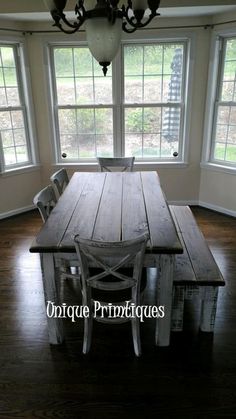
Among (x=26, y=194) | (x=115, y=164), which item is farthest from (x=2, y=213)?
(x=115, y=164)

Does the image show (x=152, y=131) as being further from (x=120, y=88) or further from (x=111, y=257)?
(x=111, y=257)

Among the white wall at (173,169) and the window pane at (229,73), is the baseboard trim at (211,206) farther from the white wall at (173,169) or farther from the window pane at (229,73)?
the window pane at (229,73)

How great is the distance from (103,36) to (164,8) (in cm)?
207

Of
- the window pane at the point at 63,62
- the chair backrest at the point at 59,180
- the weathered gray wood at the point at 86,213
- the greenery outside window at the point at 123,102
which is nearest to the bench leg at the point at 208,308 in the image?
the weathered gray wood at the point at 86,213

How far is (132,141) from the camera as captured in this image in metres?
4.20

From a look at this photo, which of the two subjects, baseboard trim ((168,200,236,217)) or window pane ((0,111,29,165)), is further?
baseboard trim ((168,200,236,217))

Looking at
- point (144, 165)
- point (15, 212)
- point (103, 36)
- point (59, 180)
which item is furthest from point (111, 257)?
point (15, 212)

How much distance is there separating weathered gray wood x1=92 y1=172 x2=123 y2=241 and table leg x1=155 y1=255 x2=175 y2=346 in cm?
31

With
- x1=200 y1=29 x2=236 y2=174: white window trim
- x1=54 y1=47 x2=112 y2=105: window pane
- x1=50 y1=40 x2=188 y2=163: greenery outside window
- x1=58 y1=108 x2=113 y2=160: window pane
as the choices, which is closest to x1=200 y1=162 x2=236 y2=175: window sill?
x1=200 y1=29 x2=236 y2=174: white window trim

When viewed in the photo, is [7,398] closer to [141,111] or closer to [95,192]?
[95,192]

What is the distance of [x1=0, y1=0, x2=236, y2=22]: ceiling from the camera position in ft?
10.5

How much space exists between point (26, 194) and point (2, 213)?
424 mm

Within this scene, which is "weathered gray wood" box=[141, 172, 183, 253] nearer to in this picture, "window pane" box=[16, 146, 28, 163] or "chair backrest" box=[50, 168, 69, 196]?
"chair backrest" box=[50, 168, 69, 196]

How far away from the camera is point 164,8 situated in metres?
3.23
